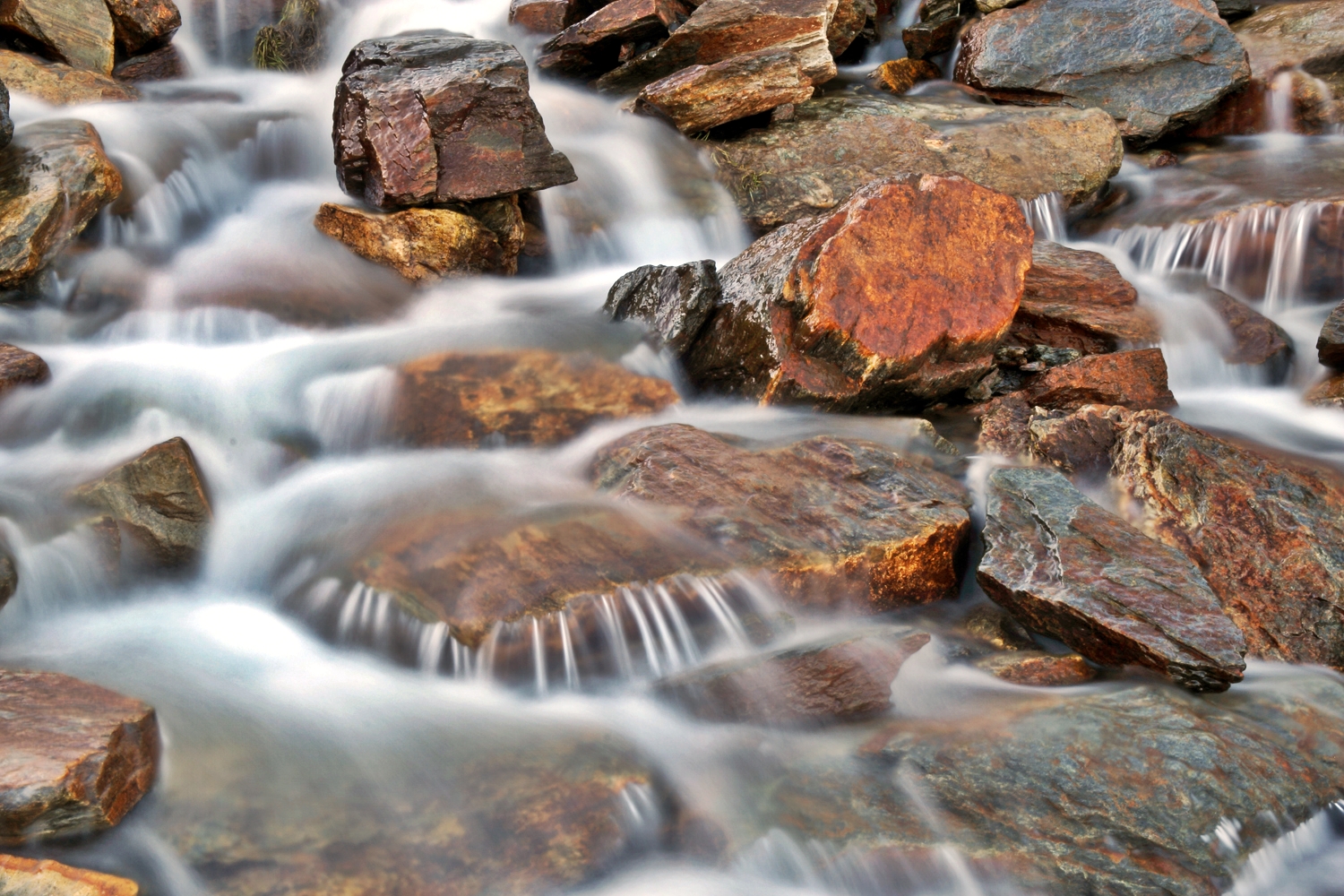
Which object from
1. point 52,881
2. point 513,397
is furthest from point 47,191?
point 52,881

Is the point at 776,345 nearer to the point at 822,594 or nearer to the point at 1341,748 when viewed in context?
the point at 822,594

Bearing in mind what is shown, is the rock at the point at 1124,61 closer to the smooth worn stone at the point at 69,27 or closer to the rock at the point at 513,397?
the rock at the point at 513,397

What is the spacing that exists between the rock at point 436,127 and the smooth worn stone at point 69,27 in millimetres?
2837

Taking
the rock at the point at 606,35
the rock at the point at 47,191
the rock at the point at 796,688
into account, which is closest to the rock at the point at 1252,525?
the rock at the point at 796,688

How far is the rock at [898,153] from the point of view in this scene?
7.70 metres

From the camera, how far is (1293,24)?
9586mm

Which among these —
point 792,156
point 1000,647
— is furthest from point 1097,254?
point 1000,647

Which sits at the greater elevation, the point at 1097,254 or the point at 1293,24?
the point at 1293,24

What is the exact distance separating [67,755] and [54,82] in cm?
665

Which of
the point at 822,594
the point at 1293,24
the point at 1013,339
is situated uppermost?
the point at 1293,24

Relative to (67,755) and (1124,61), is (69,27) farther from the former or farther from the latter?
(1124,61)

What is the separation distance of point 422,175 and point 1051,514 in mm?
4211

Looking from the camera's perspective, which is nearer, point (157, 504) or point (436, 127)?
point (157, 504)

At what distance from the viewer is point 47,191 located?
5941 millimetres
